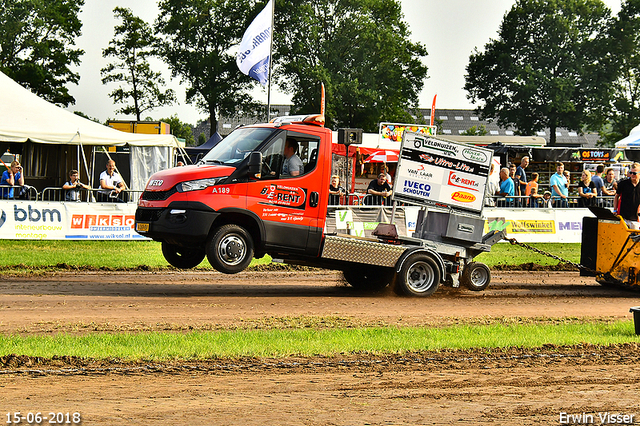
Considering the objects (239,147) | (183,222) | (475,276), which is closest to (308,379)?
(183,222)

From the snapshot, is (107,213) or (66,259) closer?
(66,259)

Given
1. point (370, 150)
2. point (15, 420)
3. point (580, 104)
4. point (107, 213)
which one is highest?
point (580, 104)

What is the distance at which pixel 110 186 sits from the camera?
67.5 feet

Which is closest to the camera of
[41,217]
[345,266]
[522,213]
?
[345,266]

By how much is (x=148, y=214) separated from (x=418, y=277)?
455cm

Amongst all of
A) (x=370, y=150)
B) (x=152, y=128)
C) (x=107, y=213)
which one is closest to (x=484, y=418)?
(x=107, y=213)

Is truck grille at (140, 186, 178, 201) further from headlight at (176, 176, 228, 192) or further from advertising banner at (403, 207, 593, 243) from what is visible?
advertising banner at (403, 207, 593, 243)

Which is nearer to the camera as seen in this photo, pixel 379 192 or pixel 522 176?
pixel 379 192

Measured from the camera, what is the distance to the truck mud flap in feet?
38.9

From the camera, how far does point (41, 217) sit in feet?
60.9

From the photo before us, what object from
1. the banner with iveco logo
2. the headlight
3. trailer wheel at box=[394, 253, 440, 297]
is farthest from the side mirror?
trailer wheel at box=[394, 253, 440, 297]

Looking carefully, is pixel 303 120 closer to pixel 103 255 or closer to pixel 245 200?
pixel 245 200

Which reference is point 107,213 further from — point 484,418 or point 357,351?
point 484,418

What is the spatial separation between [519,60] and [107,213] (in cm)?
5896
